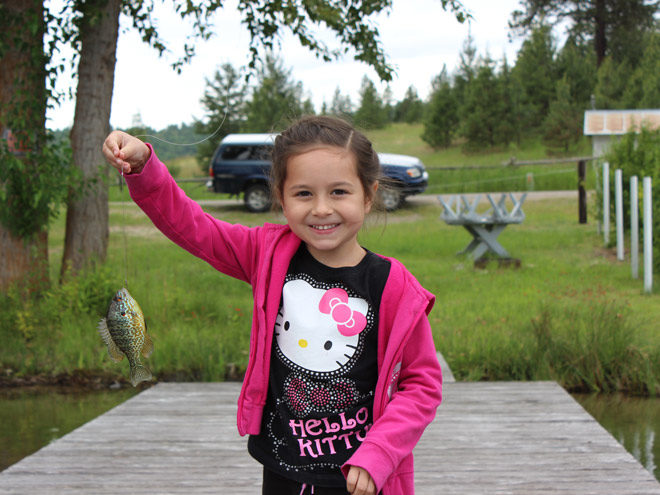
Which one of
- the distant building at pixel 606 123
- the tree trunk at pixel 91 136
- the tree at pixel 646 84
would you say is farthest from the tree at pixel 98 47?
the tree at pixel 646 84

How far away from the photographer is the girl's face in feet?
7.38

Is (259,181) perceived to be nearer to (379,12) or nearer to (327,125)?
(379,12)

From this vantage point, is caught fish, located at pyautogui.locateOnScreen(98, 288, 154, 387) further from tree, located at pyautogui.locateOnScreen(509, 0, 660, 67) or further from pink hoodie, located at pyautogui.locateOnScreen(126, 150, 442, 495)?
tree, located at pyautogui.locateOnScreen(509, 0, 660, 67)

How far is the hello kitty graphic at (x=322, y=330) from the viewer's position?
2.29 meters

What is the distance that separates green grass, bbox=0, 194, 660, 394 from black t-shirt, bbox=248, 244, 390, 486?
3048 millimetres

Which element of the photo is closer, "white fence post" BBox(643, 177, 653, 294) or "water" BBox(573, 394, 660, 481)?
"water" BBox(573, 394, 660, 481)

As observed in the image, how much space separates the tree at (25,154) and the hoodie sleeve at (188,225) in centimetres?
555

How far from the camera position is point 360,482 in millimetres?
2049

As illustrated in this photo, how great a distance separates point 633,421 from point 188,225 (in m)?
4.56

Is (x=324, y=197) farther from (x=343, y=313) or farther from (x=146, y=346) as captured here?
(x=146, y=346)

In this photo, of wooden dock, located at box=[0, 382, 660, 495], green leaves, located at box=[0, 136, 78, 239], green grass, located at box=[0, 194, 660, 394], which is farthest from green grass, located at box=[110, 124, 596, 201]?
wooden dock, located at box=[0, 382, 660, 495]

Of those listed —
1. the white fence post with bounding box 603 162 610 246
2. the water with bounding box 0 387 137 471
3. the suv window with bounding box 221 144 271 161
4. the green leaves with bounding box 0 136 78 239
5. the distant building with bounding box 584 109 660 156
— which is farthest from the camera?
the distant building with bounding box 584 109 660 156

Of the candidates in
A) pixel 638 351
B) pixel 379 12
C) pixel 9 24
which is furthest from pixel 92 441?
pixel 379 12

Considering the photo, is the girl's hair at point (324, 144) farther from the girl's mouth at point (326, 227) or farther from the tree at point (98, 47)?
the tree at point (98, 47)
